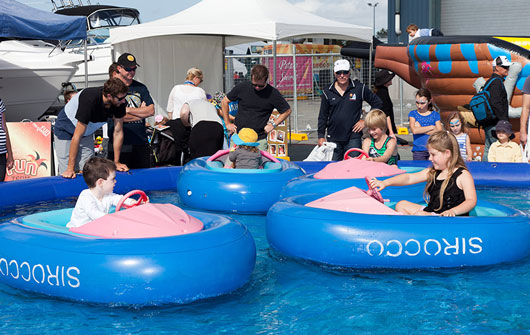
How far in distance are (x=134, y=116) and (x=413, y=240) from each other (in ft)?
12.5

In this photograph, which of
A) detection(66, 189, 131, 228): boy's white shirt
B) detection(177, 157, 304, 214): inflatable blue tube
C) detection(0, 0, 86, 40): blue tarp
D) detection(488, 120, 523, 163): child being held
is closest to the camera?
detection(66, 189, 131, 228): boy's white shirt

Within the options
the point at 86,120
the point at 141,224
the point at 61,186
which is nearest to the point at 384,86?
the point at 61,186

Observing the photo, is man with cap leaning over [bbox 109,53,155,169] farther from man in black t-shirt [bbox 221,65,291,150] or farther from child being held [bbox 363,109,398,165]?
child being held [bbox 363,109,398,165]

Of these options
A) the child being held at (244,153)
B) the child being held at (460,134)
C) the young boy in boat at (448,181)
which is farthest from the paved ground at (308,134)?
the young boy in boat at (448,181)

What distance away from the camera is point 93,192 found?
4715mm

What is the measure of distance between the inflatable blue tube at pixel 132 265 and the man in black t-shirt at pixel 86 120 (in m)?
2.17

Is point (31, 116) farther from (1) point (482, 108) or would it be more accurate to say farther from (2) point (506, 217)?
(2) point (506, 217)

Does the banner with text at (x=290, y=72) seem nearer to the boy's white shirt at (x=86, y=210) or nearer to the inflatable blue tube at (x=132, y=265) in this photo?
the boy's white shirt at (x=86, y=210)

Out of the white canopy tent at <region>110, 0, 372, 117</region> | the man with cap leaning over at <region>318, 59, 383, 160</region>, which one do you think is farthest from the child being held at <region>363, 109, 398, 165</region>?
the white canopy tent at <region>110, 0, 372, 117</region>

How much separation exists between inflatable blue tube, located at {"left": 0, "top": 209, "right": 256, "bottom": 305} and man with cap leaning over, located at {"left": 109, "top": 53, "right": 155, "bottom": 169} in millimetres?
2988

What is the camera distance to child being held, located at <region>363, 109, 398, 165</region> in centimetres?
678

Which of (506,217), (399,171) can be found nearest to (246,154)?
(399,171)

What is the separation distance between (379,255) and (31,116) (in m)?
11.1

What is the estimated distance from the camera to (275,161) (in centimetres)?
775
